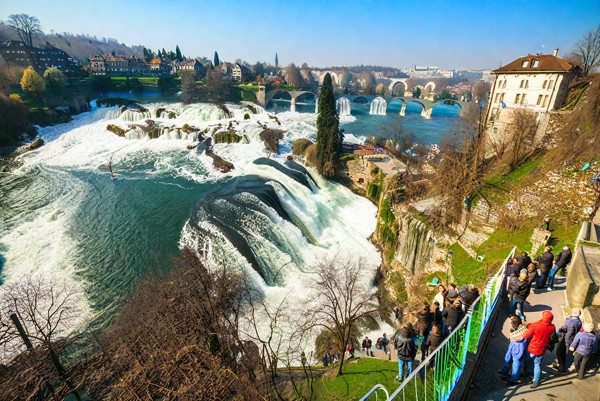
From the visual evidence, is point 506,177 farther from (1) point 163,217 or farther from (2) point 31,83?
(2) point 31,83

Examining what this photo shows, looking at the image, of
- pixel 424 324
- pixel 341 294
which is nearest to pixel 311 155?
pixel 341 294

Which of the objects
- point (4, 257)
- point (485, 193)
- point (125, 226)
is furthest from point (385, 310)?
point (4, 257)

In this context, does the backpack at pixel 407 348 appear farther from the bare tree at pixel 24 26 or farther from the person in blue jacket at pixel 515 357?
the bare tree at pixel 24 26

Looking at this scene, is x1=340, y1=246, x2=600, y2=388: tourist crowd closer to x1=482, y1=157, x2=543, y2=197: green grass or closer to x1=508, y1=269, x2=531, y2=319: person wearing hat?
x1=508, y1=269, x2=531, y2=319: person wearing hat

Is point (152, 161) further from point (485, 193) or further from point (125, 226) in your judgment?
point (485, 193)

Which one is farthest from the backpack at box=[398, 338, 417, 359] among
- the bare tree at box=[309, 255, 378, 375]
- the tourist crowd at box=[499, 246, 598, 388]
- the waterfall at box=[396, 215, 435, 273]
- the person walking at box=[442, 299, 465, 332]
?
the waterfall at box=[396, 215, 435, 273]

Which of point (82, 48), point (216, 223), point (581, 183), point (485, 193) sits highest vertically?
point (82, 48)

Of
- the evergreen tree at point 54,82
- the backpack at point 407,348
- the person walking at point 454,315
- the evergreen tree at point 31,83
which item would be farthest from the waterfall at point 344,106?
the backpack at point 407,348
